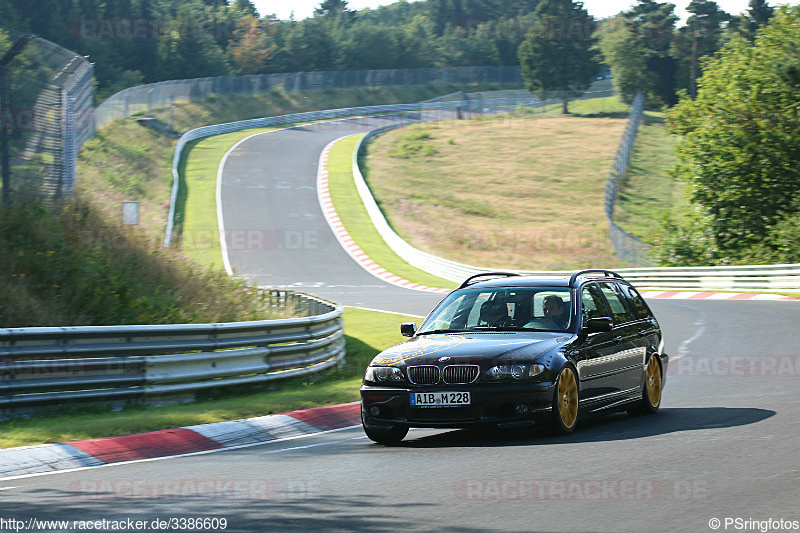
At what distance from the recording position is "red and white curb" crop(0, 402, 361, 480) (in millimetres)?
8094

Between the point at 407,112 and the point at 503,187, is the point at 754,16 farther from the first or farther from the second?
the point at 503,187

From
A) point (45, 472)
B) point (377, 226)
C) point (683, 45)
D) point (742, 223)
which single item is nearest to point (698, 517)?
point (45, 472)

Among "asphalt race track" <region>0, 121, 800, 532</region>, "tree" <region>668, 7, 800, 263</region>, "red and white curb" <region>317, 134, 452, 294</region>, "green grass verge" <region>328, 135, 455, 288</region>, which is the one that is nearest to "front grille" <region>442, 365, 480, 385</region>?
"asphalt race track" <region>0, 121, 800, 532</region>

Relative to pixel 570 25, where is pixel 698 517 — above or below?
below

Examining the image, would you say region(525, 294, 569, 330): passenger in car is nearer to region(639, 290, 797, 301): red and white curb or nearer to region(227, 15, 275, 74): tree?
region(639, 290, 797, 301): red and white curb

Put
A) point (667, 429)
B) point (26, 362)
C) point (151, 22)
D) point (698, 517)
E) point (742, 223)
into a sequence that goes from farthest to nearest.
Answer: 1. point (151, 22)
2. point (742, 223)
3. point (26, 362)
4. point (667, 429)
5. point (698, 517)

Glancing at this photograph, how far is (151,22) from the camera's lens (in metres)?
91.9

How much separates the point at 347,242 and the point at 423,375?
35.2m

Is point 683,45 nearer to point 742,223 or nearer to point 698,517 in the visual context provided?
point 742,223

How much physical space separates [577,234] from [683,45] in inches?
2518

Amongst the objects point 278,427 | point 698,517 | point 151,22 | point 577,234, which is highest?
point 151,22

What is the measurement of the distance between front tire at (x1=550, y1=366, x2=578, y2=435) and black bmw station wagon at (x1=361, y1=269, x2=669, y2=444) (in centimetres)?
1

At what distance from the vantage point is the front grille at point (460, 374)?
825 centimetres

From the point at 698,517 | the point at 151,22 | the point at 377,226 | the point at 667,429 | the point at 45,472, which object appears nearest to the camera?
the point at 698,517
